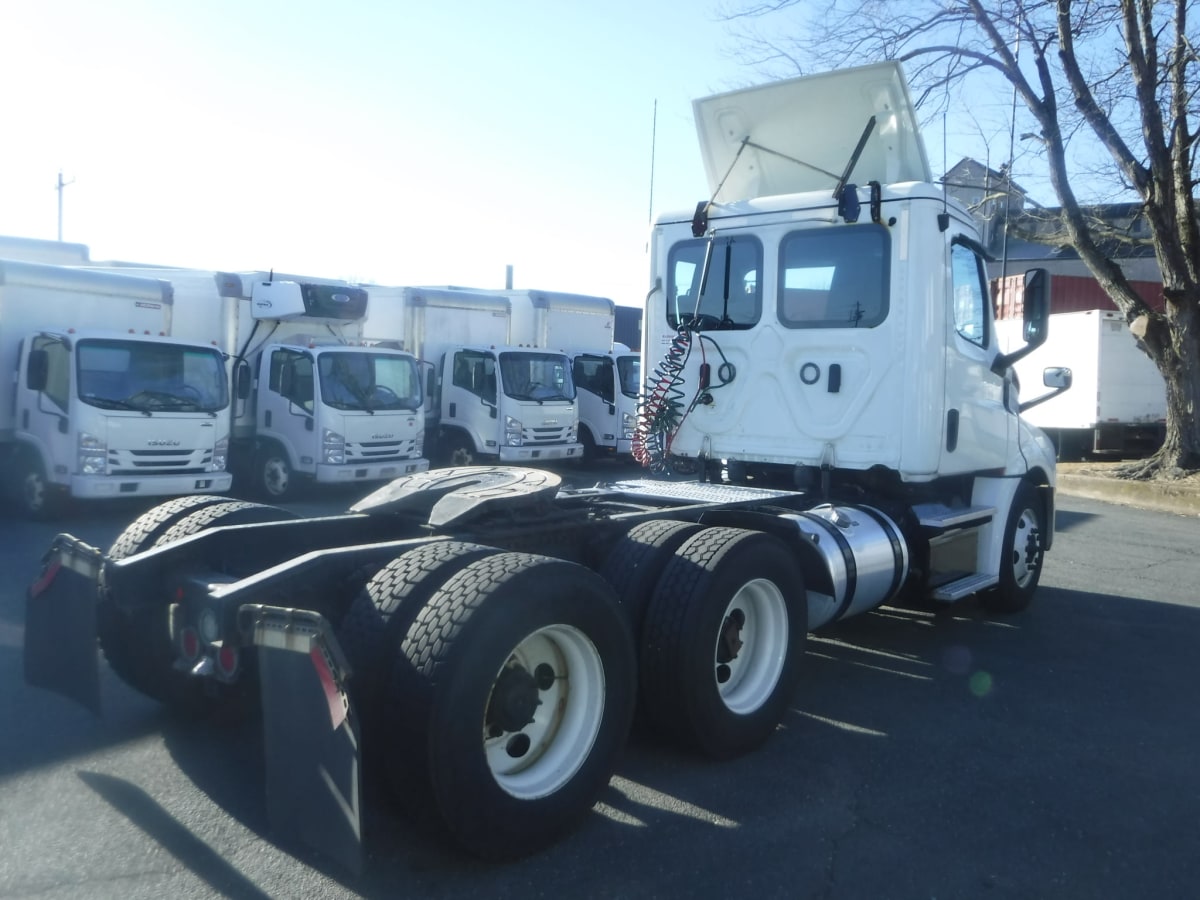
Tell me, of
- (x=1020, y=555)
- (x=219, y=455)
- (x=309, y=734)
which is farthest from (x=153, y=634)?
(x=219, y=455)

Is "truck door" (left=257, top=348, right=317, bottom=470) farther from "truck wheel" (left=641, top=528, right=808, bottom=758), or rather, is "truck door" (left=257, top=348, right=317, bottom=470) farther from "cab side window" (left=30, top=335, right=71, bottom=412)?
"truck wheel" (left=641, top=528, right=808, bottom=758)

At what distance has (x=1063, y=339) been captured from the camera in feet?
72.3

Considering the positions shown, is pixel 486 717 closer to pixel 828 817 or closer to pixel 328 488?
pixel 828 817

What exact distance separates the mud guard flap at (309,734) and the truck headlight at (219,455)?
10084 mm

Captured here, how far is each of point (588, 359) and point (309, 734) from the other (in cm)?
1667

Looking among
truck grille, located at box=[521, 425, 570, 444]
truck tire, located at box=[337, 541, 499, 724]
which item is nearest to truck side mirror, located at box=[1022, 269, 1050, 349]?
truck tire, located at box=[337, 541, 499, 724]

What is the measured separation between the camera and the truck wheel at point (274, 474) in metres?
14.6

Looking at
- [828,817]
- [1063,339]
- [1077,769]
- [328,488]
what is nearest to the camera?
[828,817]

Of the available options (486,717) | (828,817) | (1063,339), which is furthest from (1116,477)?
(486,717)

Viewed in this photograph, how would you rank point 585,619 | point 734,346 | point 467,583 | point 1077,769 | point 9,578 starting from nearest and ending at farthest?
point 467,583 < point 585,619 < point 1077,769 < point 734,346 < point 9,578

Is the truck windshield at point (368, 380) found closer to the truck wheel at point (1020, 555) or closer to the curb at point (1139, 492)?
the truck wheel at point (1020, 555)

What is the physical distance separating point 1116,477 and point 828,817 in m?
15.3

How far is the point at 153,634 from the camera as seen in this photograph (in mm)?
4547

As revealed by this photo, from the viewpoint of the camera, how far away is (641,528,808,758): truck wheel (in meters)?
4.48
